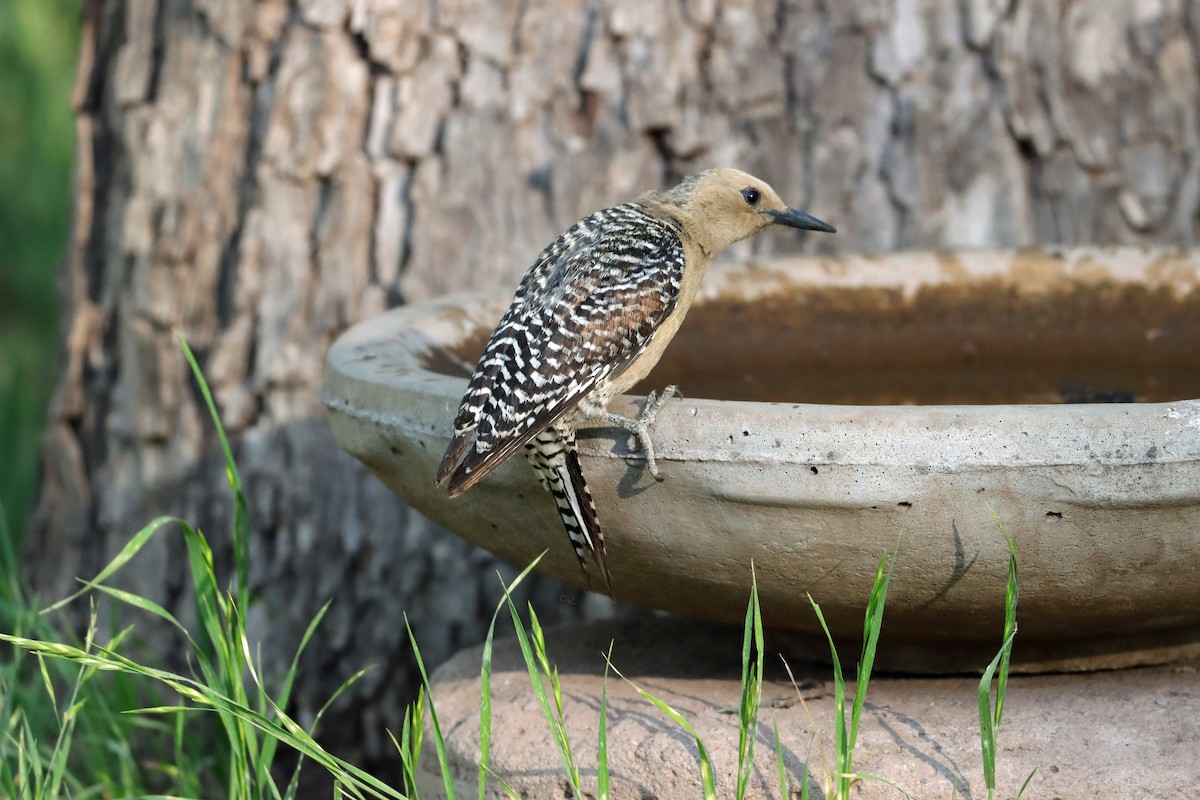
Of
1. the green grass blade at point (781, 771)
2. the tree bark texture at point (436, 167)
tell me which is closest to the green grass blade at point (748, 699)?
the green grass blade at point (781, 771)

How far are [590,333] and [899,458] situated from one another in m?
0.82

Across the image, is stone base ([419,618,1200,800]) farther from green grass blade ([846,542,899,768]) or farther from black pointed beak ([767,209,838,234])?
black pointed beak ([767,209,838,234])

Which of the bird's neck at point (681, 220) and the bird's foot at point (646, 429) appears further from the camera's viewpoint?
the bird's neck at point (681, 220)

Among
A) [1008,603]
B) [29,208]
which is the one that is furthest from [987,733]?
[29,208]

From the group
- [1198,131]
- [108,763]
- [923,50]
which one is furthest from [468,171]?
[1198,131]

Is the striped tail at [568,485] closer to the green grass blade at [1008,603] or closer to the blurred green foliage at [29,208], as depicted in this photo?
the green grass blade at [1008,603]

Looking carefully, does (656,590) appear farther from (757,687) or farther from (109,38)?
(109,38)

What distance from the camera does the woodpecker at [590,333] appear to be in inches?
99.6

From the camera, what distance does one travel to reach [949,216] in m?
4.66

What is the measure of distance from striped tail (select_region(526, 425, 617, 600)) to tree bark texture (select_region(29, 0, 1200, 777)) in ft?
6.22

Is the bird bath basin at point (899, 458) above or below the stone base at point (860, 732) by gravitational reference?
above

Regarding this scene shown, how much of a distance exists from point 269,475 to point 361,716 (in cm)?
84

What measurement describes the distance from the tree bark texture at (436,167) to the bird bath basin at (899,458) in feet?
3.42

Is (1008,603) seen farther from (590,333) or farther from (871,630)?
(590,333)
